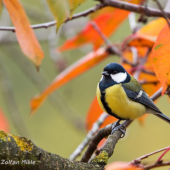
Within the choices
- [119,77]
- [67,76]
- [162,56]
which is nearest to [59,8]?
[162,56]

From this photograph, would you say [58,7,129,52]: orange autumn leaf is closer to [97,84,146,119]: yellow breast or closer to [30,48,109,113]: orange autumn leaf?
[30,48,109,113]: orange autumn leaf

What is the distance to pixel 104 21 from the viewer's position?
51.2 inches

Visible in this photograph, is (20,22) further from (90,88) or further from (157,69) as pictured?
(90,88)

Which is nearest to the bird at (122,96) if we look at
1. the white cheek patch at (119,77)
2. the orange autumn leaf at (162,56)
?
the white cheek patch at (119,77)

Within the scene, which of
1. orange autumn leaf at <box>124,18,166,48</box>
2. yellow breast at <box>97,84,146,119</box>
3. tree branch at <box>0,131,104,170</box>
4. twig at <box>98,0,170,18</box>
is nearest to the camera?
tree branch at <box>0,131,104,170</box>

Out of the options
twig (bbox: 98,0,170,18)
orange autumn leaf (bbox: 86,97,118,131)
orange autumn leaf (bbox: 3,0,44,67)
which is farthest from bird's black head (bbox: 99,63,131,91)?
orange autumn leaf (bbox: 3,0,44,67)

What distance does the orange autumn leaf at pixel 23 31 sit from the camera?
28.4 inches

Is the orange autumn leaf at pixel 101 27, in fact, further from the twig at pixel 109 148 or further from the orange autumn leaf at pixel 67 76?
the twig at pixel 109 148

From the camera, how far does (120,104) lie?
1.23 m

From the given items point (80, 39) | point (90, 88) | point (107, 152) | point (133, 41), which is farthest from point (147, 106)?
point (90, 88)

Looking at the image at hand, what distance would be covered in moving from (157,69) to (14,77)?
112 inches

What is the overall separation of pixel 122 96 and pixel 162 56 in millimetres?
570

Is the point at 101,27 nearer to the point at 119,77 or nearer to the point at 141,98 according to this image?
the point at 119,77

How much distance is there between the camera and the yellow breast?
1.22 meters
